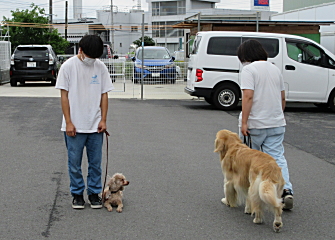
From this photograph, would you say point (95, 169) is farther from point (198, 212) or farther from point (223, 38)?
point (223, 38)

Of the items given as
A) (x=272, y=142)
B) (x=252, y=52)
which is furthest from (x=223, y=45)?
(x=272, y=142)

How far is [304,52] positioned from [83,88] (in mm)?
9948

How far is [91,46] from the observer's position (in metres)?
4.61

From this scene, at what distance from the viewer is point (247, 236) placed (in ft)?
14.2

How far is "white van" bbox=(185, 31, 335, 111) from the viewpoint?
1328 cm

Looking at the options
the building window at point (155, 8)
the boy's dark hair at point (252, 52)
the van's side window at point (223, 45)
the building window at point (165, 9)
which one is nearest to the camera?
the boy's dark hair at point (252, 52)

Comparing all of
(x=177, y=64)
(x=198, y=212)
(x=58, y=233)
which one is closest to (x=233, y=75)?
(x=177, y=64)

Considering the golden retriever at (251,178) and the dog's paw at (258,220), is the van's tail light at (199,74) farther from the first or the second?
the dog's paw at (258,220)

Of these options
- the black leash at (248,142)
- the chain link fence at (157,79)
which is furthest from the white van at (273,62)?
the black leash at (248,142)

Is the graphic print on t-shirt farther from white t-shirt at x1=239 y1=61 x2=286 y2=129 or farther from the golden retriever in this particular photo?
white t-shirt at x1=239 y1=61 x2=286 y2=129

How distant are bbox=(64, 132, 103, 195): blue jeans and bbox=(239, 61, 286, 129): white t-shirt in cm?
160

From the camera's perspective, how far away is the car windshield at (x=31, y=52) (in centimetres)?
1975

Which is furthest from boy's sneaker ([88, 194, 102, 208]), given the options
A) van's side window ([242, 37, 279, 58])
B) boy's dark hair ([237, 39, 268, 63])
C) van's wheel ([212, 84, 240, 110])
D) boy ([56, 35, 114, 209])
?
van's side window ([242, 37, 279, 58])

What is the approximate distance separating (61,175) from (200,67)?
25.2 ft
